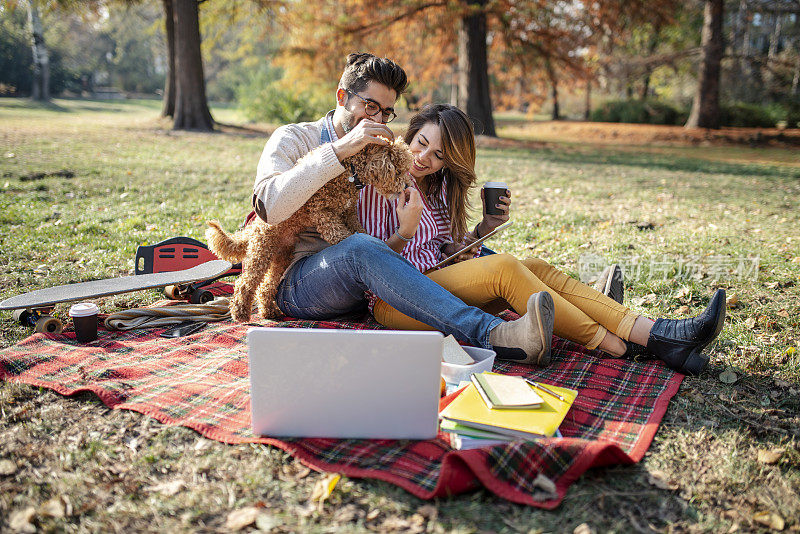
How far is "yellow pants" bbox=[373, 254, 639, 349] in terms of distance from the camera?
2963mm

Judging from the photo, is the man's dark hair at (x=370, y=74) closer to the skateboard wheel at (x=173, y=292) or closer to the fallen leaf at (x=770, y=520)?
the skateboard wheel at (x=173, y=292)

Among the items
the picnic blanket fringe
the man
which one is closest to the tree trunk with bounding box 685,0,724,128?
the man

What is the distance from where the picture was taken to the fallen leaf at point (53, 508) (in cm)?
179

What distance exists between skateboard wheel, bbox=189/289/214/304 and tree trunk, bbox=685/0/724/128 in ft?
59.6

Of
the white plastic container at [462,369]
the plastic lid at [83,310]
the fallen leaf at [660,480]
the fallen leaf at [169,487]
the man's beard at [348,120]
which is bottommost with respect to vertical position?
the fallen leaf at [660,480]

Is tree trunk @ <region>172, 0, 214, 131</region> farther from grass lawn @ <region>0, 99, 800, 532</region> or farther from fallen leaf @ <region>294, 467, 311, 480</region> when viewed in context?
fallen leaf @ <region>294, 467, 311, 480</region>

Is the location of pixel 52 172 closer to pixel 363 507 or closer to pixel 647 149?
pixel 363 507

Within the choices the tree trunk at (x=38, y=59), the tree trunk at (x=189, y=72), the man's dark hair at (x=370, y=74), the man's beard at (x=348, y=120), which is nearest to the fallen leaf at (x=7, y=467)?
the man's beard at (x=348, y=120)

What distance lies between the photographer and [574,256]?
16.7ft

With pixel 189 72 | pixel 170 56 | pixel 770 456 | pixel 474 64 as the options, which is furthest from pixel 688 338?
pixel 170 56

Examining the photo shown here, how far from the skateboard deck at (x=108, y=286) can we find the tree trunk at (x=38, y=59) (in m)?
24.6

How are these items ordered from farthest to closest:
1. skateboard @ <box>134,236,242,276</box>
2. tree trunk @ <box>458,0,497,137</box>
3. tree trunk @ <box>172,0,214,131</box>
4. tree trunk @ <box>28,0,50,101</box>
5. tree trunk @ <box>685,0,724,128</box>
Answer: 1. tree trunk @ <box>28,0,50,101</box>
2. tree trunk @ <box>685,0,724,128</box>
3. tree trunk @ <box>458,0,497,137</box>
4. tree trunk @ <box>172,0,214,131</box>
5. skateboard @ <box>134,236,242,276</box>

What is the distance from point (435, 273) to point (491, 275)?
343 millimetres

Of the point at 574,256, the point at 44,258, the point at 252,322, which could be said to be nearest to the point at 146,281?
the point at 252,322
